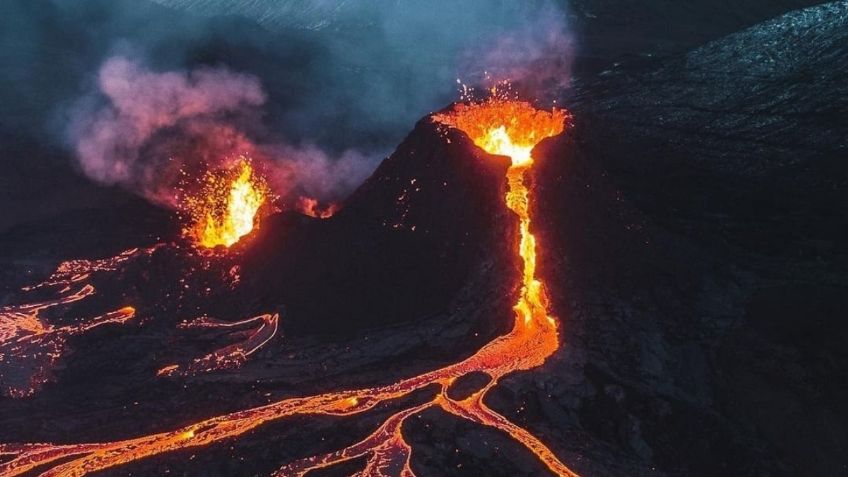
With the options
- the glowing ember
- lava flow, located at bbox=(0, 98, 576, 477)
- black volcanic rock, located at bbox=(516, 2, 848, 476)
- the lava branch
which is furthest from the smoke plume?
lava flow, located at bbox=(0, 98, 576, 477)

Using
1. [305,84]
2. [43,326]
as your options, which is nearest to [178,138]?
[305,84]

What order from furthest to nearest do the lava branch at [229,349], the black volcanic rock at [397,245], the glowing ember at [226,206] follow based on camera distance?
1. the glowing ember at [226,206]
2. the black volcanic rock at [397,245]
3. the lava branch at [229,349]

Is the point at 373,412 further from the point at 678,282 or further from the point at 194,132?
the point at 194,132

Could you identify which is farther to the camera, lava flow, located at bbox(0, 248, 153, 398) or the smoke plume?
the smoke plume

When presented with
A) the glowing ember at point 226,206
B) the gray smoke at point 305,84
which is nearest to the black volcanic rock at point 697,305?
the glowing ember at point 226,206

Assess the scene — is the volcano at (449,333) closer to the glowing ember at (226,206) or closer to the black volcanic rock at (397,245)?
the black volcanic rock at (397,245)

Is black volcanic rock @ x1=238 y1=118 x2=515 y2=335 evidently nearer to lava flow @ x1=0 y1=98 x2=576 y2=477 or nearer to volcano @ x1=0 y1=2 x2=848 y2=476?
volcano @ x1=0 y1=2 x2=848 y2=476
